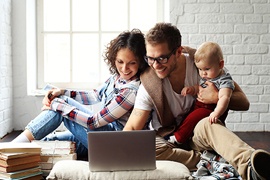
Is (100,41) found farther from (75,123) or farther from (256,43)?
(75,123)

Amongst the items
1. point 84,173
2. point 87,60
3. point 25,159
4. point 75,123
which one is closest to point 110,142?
point 84,173

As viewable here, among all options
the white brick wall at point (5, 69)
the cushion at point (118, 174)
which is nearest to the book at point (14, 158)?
the cushion at point (118, 174)

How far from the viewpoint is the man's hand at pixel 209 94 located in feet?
8.08

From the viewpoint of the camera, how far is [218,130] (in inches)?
89.5

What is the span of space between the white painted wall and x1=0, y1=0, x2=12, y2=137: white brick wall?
40 mm

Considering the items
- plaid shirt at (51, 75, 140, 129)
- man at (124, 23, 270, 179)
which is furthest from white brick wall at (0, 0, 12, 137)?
man at (124, 23, 270, 179)

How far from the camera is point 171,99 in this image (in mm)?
2551

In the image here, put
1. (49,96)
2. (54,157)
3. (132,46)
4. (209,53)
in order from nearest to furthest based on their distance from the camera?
(209,53) → (54,157) → (132,46) → (49,96)

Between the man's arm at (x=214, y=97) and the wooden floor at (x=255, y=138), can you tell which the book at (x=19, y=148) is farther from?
the wooden floor at (x=255, y=138)

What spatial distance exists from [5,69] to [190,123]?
240 centimetres

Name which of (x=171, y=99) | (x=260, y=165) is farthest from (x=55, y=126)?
(x=260, y=165)

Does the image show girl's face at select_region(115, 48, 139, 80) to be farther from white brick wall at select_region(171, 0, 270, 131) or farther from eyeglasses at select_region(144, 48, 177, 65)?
white brick wall at select_region(171, 0, 270, 131)

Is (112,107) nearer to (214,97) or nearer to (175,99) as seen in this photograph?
(175,99)

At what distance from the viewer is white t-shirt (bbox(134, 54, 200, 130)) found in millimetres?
2482
